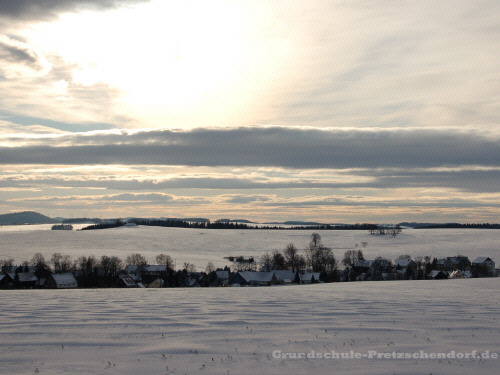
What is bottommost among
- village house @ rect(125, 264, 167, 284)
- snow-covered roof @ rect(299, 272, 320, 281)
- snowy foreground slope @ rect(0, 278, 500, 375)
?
village house @ rect(125, 264, 167, 284)

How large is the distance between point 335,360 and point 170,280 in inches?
3680

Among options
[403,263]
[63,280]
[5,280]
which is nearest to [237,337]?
[63,280]

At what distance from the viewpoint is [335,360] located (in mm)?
13773

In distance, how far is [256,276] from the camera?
4338 inches

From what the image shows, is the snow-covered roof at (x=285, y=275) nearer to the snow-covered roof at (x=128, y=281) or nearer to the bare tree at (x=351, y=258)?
the snow-covered roof at (x=128, y=281)

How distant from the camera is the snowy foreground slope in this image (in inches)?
518

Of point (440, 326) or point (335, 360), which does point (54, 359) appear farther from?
point (440, 326)

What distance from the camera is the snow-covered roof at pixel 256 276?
354 feet

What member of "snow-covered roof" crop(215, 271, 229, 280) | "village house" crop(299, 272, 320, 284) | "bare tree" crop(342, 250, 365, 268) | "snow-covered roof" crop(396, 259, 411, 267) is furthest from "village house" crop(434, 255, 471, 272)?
"snow-covered roof" crop(215, 271, 229, 280)

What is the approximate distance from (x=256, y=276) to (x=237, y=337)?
310 feet

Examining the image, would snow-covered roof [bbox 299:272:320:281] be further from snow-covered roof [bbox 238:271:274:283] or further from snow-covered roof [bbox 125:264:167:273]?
snow-covered roof [bbox 125:264:167:273]

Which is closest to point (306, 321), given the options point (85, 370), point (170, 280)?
point (85, 370)

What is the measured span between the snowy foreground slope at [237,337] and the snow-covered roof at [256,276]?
8277 centimetres

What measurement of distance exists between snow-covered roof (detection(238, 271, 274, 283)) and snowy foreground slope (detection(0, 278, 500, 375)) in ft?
272
